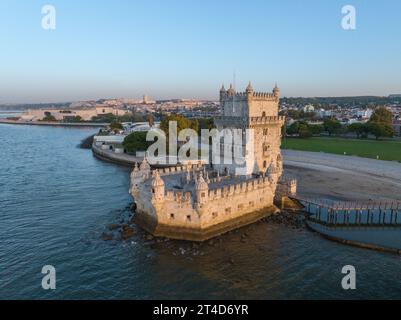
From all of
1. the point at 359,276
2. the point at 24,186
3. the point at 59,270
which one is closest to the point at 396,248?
the point at 359,276

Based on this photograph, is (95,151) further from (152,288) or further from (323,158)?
(152,288)

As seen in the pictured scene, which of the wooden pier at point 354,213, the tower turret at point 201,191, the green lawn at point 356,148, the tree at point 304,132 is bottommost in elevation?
the wooden pier at point 354,213

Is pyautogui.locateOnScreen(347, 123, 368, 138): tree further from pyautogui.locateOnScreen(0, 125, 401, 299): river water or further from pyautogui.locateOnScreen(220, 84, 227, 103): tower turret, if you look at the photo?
pyautogui.locateOnScreen(0, 125, 401, 299): river water

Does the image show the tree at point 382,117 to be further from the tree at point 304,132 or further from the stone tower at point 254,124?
the stone tower at point 254,124

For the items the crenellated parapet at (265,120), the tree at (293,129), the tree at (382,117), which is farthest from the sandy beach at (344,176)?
the tree at (382,117)

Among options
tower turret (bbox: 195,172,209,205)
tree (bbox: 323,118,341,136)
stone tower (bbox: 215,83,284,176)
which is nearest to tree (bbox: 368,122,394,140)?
tree (bbox: 323,118,341,136)
